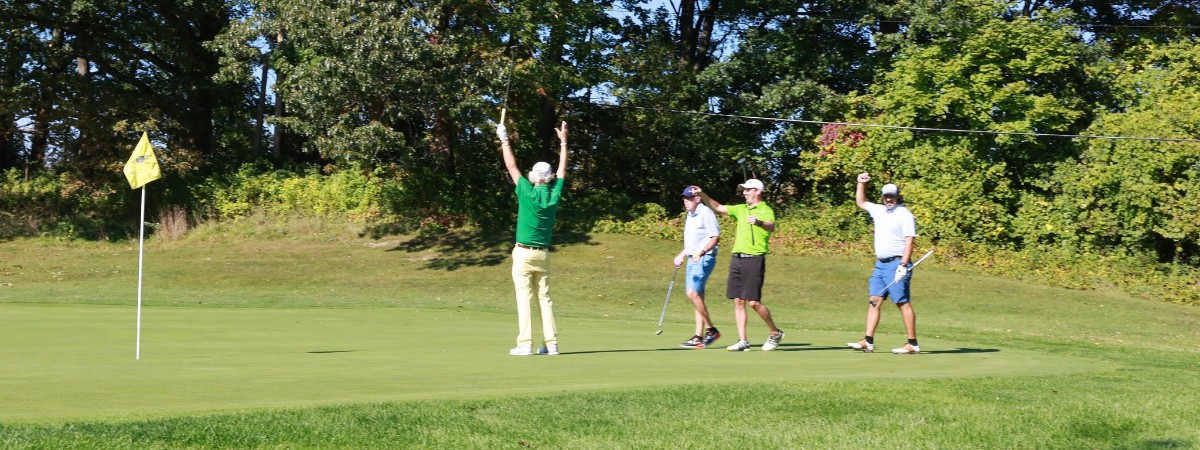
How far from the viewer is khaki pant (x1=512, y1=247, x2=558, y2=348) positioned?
10805 millimetres

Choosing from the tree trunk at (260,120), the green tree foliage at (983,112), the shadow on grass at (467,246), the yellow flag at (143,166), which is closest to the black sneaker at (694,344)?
the yellow flag at (143,166)

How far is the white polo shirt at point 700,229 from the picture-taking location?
44.1 ft

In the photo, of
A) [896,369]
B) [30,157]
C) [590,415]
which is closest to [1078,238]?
[896,369]

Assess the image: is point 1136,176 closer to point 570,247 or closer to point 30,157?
point 570,247

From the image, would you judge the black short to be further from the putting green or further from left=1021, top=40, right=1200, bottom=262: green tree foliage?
left=1021, top=40, right=1200, bottom=262: green tree foliage

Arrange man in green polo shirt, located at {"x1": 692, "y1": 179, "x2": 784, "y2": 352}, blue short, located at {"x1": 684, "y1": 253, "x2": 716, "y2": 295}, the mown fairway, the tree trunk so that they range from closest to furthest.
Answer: the mown fairway < man in green polo shirt, located at {"x1": 692, "y1": 179, "x2": 784, "y2": 352} < blue short, located at {"x1": 684, "y1": 253, "x2": 716, "y2": 295} < the tree trunk

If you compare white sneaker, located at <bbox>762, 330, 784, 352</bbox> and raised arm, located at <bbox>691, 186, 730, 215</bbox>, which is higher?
raised arm, located at <bbox>691, 186, 730, 215</bbox>

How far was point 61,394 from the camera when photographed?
7.36 meters

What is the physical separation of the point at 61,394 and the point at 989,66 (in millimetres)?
28627

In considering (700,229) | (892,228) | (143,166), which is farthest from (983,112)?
(143,166)

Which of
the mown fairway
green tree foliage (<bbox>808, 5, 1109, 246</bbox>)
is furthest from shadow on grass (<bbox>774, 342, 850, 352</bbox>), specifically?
green tree foliage (<bbox>808, 5, 1109, 246</bbox>)

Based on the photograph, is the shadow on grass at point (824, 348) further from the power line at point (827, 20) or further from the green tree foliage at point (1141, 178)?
the power line at point (827, 20)

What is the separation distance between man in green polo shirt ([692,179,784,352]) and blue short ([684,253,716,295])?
67 centimetres

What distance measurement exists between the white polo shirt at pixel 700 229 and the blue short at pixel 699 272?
0.48ft
